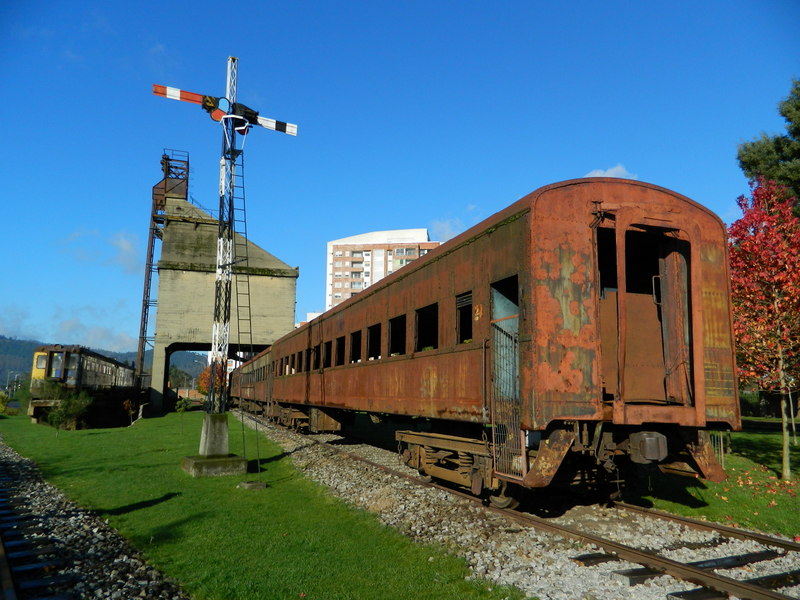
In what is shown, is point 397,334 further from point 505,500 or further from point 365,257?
point 365,257

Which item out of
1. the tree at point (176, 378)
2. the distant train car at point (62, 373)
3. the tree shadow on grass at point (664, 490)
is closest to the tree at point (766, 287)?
the tree shadow on grass at point (664, 490)

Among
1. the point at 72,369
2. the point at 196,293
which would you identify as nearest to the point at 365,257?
the point at 196,293

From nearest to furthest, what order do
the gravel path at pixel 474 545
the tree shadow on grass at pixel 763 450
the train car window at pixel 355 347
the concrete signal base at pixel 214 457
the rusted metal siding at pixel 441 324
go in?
the gravel path at pixel 474 545 < the rusted metal siding at pixel 441 324 < the concrete signal base at pixel 214 457 < the tree shadow on grass at pixel 763 450 < the train car window at pixel 355 347

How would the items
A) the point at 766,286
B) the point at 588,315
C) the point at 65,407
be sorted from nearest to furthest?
1. the point at 588,315
2. the point at 766,286
3. the point at 65,407

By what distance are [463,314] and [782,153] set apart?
19.2 metres

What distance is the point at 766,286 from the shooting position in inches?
450

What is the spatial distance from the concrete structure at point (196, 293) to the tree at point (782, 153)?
3105 cm

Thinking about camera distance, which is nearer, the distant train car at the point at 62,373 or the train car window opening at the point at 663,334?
the train car window opening at the point at 663,334

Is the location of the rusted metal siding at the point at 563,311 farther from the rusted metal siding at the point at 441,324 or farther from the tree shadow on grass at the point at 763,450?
the tree shadow on grass at the point at 763,450

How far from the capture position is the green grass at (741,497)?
7.49 meters

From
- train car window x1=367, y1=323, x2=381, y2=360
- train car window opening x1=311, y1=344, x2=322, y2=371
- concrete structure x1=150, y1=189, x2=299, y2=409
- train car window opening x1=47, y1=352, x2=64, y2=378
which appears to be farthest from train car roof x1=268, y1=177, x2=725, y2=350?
concrete structure x1=150, y1=189, x2=299, y2=409

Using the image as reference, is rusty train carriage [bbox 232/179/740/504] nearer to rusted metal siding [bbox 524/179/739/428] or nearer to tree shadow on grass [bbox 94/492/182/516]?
rusted metal siding [bbox 524/179/739/428]

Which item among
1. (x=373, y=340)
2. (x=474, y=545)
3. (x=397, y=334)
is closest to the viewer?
(x=474, y=545)

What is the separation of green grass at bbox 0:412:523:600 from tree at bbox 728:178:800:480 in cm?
875
